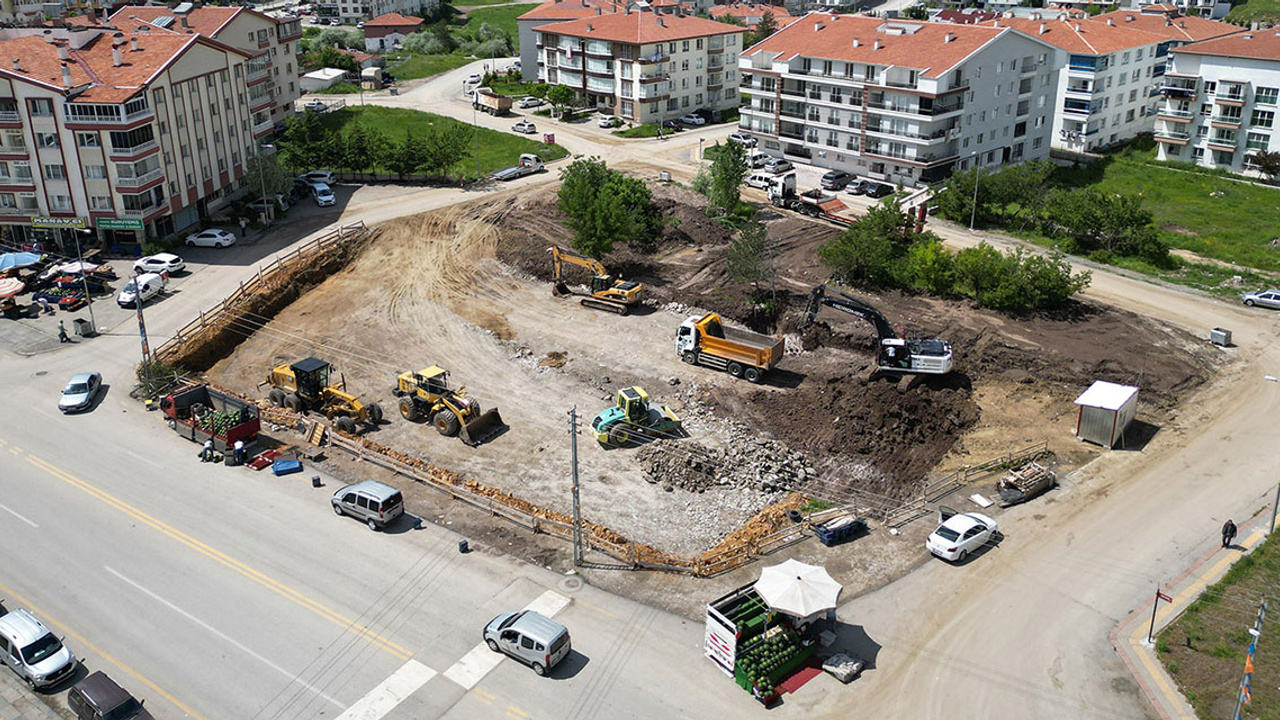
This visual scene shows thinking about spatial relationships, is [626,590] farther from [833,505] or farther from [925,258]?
[925,258]

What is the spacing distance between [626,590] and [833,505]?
36.4 feet

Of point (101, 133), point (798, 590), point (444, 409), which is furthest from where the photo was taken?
point (101, 133)

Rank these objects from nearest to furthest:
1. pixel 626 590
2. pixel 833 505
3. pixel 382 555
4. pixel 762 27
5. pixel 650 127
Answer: pixel 626 590
pixel 382 555
pixel 833 505
pixel 650 127
pixel 762 27

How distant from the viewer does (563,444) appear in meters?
48.5

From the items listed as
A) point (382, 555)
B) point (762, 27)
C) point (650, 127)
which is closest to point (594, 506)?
point (382, 555)

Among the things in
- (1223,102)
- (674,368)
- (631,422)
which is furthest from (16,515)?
(1223,102)

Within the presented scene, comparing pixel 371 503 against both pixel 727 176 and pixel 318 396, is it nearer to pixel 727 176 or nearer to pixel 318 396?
pixel 318 396

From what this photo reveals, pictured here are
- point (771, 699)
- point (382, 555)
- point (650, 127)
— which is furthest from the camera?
point (650, 127)

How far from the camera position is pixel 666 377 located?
5481cm

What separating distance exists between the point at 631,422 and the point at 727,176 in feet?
109

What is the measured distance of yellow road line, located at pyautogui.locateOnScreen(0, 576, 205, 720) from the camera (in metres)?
32.3

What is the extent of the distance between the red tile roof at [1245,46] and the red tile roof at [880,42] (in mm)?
24841

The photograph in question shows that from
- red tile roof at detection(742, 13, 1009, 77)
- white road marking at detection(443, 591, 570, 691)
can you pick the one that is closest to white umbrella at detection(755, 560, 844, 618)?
white road marking at detection(443, 591, 570, 691)

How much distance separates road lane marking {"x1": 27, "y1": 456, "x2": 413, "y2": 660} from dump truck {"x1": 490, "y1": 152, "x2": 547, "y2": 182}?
169 ft
